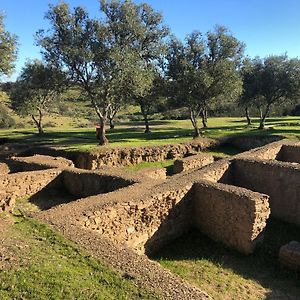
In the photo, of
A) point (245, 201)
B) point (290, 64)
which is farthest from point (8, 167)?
point (290, 64)

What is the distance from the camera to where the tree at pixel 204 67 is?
113ft

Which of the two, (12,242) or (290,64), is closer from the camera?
(12,242)

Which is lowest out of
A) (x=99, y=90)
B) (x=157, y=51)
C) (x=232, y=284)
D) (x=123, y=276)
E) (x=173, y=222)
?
(x=232, y=284)

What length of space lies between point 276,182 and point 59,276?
12.6m

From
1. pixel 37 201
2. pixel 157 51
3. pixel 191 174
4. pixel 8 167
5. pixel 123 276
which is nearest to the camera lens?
pixel 123 276

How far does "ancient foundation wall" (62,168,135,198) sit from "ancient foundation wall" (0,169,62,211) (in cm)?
62

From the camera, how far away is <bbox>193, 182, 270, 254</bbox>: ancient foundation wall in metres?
12.7

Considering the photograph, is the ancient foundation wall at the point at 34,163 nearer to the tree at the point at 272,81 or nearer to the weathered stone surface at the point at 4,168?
the weathered stone surface at the point at 4,168

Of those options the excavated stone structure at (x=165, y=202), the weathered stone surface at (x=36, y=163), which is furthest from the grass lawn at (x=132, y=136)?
the excavated stone structure at (x=165, y=202)

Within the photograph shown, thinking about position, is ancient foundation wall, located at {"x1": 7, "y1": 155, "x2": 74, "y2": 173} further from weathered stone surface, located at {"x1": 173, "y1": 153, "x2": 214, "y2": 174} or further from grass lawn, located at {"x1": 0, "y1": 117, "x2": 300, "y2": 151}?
weathered stone surface, located at {"x1": 173, "y1": 153, "x2": 214, "y2": 174}

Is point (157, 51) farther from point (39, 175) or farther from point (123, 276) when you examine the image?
point (123, 276)

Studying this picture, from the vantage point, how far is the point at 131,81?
2867 centimetres

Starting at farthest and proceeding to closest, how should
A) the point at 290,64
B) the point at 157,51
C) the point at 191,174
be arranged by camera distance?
the point at 290,64, the point at 157,51, the point at 191,174

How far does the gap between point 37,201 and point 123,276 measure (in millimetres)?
11083
